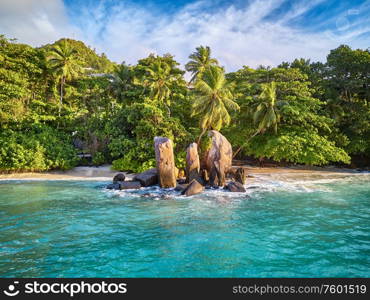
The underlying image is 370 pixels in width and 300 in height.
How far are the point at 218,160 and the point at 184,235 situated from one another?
1072cm

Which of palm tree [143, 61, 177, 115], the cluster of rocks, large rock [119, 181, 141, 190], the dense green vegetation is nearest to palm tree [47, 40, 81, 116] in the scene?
the dense green vegetation

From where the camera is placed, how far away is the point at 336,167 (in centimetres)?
3225

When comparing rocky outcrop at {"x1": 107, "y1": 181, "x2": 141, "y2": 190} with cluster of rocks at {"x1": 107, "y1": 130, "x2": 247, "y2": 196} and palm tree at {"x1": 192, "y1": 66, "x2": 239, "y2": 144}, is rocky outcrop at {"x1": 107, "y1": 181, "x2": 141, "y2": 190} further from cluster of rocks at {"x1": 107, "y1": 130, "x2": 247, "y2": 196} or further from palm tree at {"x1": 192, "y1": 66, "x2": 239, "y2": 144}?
palm tree at {"x1": 192, "y1": 66, "x2": 239, "y2": 144}

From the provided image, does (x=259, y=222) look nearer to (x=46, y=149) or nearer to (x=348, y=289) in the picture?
(x=348, y=289)

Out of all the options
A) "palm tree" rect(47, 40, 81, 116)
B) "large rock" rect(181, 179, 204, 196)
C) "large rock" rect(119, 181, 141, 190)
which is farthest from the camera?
"palm tree" rect(47, 40, 81, 116)

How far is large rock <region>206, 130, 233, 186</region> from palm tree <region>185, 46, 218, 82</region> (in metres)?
20.5

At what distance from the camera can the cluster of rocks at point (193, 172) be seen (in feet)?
61.6

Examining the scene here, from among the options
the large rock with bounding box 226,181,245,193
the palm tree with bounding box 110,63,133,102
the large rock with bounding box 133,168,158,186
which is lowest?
the large rock with bounding box 226,181,245,193

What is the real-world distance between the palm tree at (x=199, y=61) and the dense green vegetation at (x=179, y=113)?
45.5 inches

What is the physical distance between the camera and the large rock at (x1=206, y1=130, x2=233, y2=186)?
63.1 feet

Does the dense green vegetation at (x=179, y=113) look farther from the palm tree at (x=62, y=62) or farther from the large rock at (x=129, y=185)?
the large rock at (x=129, y=185)

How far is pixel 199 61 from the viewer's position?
128 feet

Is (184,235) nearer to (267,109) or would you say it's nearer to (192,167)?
(192,167)

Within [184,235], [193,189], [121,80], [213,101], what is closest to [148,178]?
[193,189]
